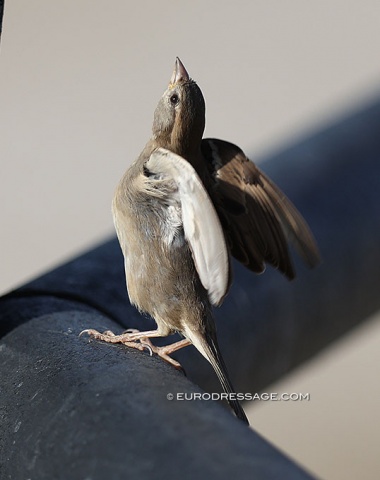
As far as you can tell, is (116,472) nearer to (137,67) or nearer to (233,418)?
(233,418)

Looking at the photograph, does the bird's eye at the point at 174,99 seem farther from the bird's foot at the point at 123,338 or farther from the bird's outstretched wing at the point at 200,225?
the bird's foot at the point at 123,338

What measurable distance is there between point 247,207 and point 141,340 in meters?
0.75

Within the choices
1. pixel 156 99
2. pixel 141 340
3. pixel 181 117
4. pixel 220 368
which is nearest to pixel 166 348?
pixel 141 340

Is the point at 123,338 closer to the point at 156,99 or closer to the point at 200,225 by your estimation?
the point at 200,225

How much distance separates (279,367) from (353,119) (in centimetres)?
66

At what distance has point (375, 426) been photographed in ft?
17.3

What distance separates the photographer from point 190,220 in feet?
7.41

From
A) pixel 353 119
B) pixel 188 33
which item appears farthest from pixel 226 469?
pixel 188 33

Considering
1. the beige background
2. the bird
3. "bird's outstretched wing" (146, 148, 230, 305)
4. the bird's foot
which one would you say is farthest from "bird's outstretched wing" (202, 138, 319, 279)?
the beige background

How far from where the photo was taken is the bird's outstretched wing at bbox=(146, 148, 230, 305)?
197cm

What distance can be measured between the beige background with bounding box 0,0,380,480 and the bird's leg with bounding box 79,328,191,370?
3124 millimetres

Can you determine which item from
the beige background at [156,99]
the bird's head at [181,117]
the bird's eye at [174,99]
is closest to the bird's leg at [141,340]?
the bird's head at [181,117]

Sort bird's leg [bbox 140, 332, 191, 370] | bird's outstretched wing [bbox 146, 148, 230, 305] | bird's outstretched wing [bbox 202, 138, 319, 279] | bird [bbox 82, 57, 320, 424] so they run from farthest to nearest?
bird's outstretched wing [bbox 202, 138, 319, 279] < bird [bbox 82, 57, 320, 424] < bird's outstretched wing [bbox 146, 148, 230, 305] < bird's leg [bbox 140, 332, 191, 370]

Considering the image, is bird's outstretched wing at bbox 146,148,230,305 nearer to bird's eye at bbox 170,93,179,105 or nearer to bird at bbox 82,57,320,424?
bird at bbox 82,57,320,424
